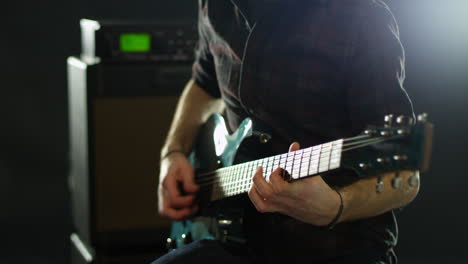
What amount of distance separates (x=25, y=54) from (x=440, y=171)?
149 cm

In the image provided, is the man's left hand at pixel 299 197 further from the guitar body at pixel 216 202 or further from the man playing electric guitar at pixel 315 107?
the guitar body at pixel 216 202

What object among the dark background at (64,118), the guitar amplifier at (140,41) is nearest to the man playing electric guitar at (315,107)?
the guitar amplifier at (140,41)

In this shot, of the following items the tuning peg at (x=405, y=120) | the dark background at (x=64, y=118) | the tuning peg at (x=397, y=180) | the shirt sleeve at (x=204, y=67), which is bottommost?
the dark background at (x=64, y=118)

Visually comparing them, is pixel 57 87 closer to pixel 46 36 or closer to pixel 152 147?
pixel 46 36

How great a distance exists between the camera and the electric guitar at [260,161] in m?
0.88

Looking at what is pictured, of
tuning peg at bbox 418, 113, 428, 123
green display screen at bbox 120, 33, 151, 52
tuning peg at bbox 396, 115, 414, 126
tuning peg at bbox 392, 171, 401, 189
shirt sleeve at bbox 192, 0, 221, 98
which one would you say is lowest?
green display screen at bbox 120, 33, 151, 52

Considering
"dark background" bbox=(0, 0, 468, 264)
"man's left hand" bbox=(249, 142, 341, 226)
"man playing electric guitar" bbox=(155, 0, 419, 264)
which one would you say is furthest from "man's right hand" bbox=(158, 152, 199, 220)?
"dark background" bbox=(0, 0, 468, 264)

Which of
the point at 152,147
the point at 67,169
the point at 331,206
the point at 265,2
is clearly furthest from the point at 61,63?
the point at 331,206

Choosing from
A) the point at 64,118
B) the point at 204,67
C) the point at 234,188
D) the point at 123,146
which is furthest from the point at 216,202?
the point at 64,118

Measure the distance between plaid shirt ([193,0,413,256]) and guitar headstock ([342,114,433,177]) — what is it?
0.14 m

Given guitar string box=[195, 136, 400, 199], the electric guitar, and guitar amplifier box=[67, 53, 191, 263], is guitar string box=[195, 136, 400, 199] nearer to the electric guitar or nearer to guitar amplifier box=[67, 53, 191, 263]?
the electric guitar

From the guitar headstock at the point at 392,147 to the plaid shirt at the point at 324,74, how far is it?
140 mm

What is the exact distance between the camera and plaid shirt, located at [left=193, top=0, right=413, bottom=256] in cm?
106

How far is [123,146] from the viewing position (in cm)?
191
